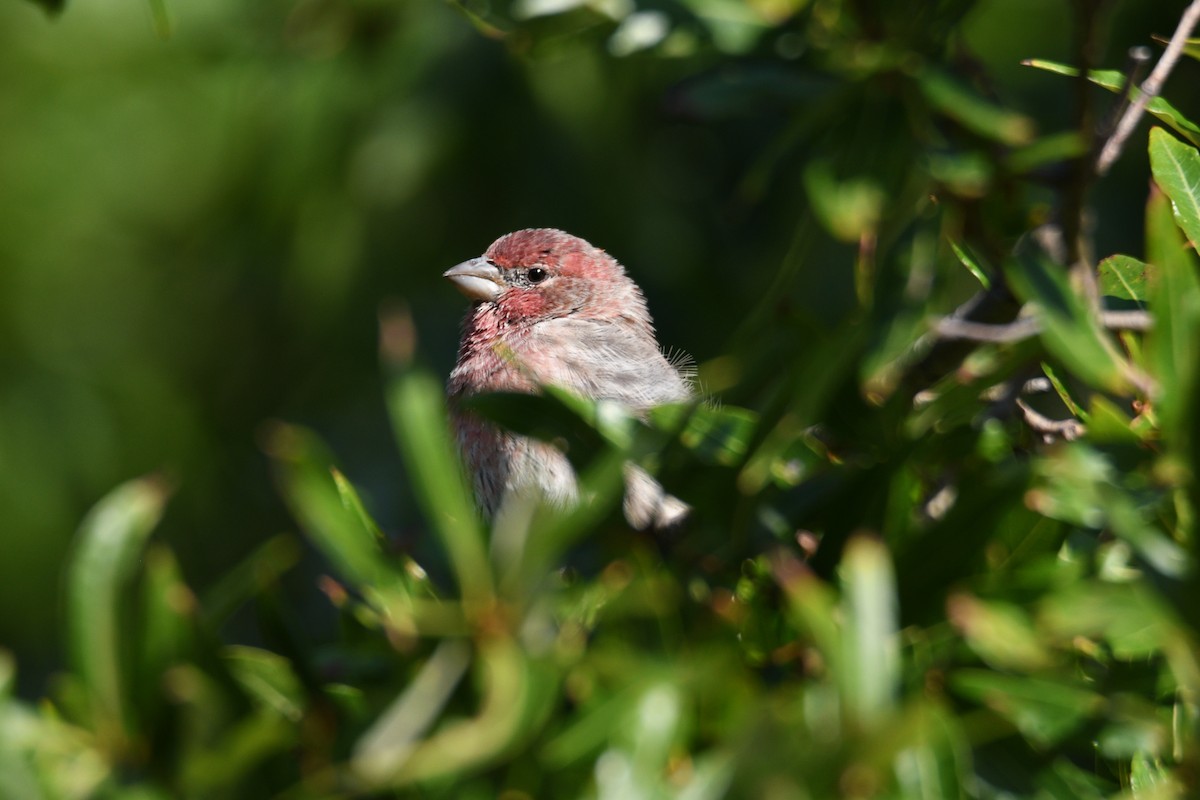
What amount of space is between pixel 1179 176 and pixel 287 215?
607cm

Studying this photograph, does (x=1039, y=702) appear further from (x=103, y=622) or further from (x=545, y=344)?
(x=545, y=344)

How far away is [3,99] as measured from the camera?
8.73 meters

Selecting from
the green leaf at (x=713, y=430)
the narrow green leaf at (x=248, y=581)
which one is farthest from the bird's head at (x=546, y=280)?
the narrow green leaf at (x=248, y=581)

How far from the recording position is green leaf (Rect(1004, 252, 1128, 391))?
5.73ft

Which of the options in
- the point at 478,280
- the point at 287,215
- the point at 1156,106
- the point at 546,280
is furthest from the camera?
the point at 287,215

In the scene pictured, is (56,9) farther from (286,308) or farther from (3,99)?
(3,99)

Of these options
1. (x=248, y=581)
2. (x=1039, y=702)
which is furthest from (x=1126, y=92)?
(x=248, y=581)

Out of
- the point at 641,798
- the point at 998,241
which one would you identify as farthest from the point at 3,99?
the point at 641,798

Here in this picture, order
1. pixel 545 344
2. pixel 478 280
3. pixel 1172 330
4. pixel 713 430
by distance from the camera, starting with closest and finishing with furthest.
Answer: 1. pixel 1172 330
2. pixel 713 430
3. pixel 545 344
4. pixel 478 280

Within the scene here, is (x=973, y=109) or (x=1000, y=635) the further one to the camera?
(x=973, y=109)

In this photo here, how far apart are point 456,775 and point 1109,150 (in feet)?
4.94

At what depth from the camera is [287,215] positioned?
7.79 meters

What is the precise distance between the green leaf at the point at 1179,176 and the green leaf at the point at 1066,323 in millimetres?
650

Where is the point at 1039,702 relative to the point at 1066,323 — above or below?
below
